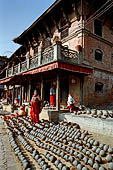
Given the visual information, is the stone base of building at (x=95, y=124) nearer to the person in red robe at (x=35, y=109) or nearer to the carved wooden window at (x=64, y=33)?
the person in red robe at (x=35, y=109)

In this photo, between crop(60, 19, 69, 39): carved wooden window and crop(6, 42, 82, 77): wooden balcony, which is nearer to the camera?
crop(6, 42, 82, 77): wooden balcony

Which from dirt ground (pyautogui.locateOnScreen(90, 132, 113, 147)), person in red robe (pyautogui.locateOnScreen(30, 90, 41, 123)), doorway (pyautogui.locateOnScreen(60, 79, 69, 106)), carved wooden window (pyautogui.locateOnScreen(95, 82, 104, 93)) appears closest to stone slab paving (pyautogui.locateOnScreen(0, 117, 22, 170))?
dirt ground (pyautogui.locateOnScreen(90, 132, 113, 147))

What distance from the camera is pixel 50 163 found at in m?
3.34

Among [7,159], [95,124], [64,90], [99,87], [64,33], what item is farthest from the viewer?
[64,33]

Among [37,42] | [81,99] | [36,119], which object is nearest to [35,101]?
[36,119]

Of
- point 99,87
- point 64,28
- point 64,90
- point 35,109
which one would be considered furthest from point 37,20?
point 35,109

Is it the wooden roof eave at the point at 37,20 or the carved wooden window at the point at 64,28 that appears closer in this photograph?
the wooden roof eave at the point at 37,20

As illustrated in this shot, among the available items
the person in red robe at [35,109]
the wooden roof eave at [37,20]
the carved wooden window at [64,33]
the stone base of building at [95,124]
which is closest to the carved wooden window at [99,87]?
the stone base of building at [95,124]

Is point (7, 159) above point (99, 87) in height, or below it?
below

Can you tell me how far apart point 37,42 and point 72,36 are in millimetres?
6100

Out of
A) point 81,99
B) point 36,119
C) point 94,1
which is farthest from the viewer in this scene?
point 94,1

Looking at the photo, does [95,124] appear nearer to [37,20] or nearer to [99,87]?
[99,87]

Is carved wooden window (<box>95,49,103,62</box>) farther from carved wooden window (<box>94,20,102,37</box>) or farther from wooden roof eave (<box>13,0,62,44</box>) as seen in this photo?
wooden roof eave (<box>13,0,62,44</box>)

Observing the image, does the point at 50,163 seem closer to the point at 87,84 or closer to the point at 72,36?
the point at 87,84
